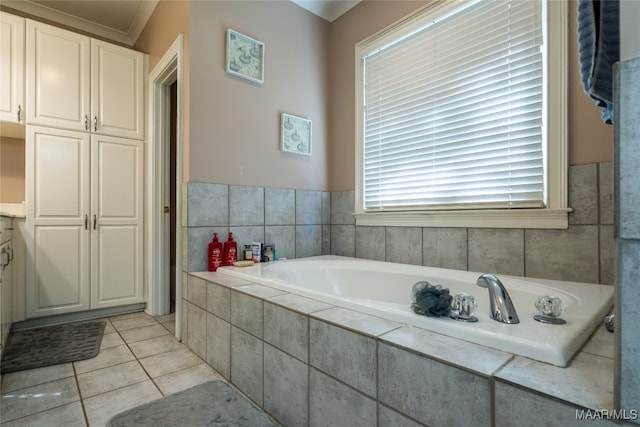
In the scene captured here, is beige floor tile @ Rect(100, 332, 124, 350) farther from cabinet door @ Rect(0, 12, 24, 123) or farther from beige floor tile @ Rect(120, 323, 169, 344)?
cabinet door @ Rect(0, 12, 24, 123)

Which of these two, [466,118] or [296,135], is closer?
[466,118]

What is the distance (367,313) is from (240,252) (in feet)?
4.24

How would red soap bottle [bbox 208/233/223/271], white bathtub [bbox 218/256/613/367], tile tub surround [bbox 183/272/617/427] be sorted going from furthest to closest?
red soap bottle [bbox 208/233/223/271], white bathtub [bbox 218/256/613/367], tile tub surround [bbox 183/272/617/427]

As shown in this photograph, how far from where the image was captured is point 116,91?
2498mm

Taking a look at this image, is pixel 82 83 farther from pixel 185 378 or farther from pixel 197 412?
pixel 197 412

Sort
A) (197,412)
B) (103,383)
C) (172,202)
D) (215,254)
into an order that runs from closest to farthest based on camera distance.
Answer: (197,412), (103,383), (215,254), (172,202)

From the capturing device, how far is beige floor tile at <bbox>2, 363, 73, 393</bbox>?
145 cm

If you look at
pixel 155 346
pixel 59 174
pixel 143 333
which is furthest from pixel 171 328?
pixel 59 174

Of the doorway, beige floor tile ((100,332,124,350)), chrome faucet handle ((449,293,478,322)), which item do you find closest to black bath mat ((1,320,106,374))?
beige floor tile ((100,332,124,350))

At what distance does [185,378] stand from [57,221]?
161 cm

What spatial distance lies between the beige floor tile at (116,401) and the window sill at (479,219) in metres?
1.64

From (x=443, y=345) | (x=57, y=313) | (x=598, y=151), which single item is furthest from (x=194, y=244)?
(x=598, y=151)

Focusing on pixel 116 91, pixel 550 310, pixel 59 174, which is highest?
pixel 116 91

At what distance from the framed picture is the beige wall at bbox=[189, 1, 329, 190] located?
0.04 m
